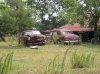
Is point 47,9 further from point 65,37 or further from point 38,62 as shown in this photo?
point 38,62

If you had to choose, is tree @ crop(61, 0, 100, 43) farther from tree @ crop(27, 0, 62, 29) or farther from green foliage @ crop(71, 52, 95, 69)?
tree @ crop(27, 0, 62, 29)

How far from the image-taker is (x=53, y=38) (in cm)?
3416

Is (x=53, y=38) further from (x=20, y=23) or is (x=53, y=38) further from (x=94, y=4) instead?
(x=94, y=4)

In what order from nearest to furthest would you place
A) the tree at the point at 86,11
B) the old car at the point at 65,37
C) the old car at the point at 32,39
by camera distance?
1. the old car at the point at 32,39
2. the old car at the point at 65,37
3. the tree at the point at 86,11

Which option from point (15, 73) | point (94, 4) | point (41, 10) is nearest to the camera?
point (15, 73)

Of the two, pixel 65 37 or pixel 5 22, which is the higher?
pixel 5 22

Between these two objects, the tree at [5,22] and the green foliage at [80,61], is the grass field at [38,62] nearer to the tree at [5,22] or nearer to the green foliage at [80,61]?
the green foliage at [80,61]

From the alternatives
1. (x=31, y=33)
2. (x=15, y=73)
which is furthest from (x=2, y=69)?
(x=31, y=33)

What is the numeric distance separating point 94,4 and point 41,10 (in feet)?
132

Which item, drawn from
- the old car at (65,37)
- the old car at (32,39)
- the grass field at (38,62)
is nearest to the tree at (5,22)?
the old car at (65,37)

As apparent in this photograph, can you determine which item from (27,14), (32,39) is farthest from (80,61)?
(27,14)

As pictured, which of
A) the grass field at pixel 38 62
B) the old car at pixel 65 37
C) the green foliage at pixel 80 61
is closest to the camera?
the grass field at pixel 38 62

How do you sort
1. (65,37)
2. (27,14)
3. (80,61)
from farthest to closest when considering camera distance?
(27,14) → (65,37) → (80,61)

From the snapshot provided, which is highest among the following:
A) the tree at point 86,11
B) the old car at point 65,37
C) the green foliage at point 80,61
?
the tree at point 86,11
